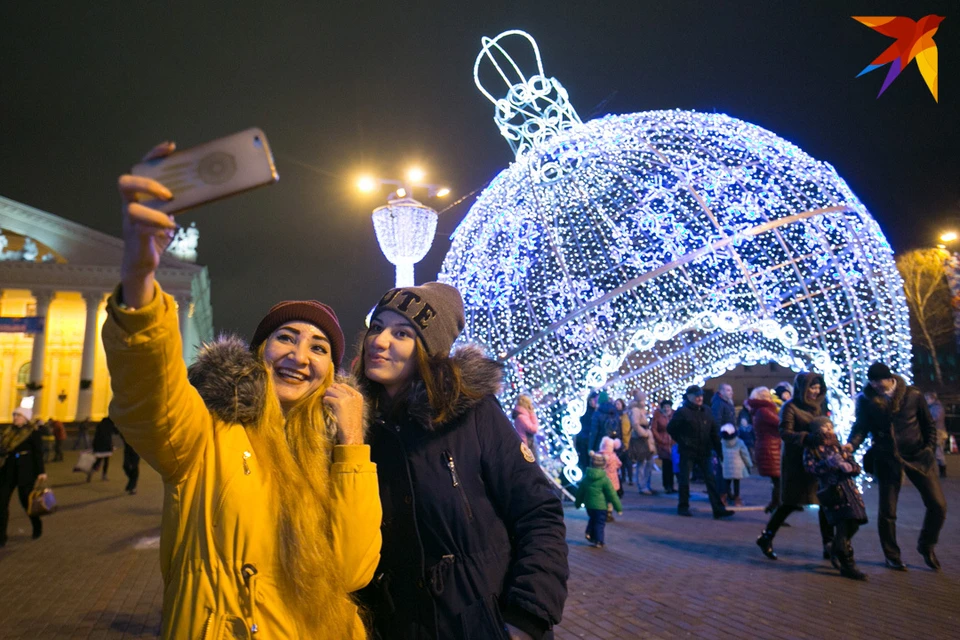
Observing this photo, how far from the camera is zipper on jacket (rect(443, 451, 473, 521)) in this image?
205cm

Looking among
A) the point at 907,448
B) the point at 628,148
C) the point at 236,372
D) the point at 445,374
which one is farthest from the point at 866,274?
A: the point at 236,372

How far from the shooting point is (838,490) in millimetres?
6047

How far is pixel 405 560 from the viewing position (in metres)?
2.04

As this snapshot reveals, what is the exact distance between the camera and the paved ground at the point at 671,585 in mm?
4684

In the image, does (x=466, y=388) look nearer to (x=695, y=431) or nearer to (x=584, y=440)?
(x=695, y=431)

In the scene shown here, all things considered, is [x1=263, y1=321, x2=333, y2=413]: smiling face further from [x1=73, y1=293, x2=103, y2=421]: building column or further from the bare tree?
[x1=73, y1=293, x2=103, y2=421]: building column

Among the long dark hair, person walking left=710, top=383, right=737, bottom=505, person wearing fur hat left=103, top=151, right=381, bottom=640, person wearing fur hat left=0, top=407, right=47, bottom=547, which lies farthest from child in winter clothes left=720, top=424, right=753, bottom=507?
person wearing fur hat left=0, top=407, right=47, bottom=547

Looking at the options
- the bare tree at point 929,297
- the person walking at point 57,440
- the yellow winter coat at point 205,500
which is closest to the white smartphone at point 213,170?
the yellow winter coat at point 205,500

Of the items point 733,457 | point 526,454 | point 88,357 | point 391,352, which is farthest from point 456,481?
point 88,357

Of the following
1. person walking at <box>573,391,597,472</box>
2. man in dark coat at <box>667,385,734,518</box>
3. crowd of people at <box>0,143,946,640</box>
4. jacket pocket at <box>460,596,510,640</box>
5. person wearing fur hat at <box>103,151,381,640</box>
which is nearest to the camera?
person wearing fur hat at <box>103,151,381,640</box>

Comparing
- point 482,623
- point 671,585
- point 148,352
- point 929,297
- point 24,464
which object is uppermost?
→ point 929,297

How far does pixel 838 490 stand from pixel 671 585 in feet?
6.07

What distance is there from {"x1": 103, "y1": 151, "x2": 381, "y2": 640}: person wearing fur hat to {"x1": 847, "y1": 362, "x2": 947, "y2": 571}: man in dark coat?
5.97 m

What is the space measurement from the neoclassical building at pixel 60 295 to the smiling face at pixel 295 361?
4676 cm
